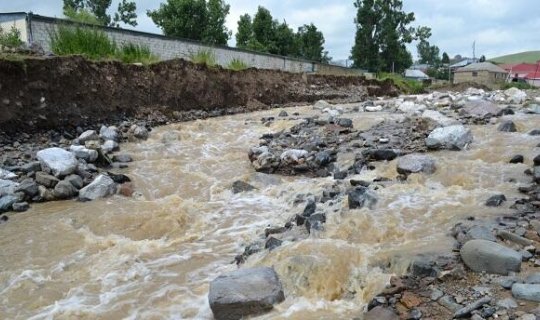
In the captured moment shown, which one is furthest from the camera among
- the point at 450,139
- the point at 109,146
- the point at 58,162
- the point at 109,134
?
A: the point at 109,134

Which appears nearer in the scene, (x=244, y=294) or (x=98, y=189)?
(x=244, y=294)

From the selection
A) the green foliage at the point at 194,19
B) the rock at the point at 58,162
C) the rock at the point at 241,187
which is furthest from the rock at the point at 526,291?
the green foliage at the point at 194,19

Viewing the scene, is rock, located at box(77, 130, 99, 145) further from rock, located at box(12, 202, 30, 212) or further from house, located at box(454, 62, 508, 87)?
house, located at box(454, 62, 508, 87)

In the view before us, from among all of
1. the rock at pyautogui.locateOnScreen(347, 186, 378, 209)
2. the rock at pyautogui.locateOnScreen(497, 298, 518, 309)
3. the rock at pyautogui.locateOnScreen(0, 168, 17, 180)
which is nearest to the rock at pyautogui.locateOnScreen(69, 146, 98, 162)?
the rock at pyautogui.locateOnScreen(0, 168, 17, 180)

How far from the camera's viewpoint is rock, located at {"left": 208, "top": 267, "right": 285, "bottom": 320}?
3.80 meters

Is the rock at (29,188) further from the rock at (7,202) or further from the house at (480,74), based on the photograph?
the house at (480,74)

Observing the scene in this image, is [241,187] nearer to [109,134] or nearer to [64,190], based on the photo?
[64,190]

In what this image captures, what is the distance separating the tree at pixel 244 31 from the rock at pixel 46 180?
33.1m

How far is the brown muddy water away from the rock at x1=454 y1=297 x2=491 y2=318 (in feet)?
2.40

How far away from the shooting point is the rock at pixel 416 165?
23.8 ft

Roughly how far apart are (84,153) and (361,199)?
17.8 feet

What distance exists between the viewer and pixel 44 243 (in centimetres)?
571

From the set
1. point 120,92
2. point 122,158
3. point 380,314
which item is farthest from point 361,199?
point 120,92

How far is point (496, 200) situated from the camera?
223 inches
